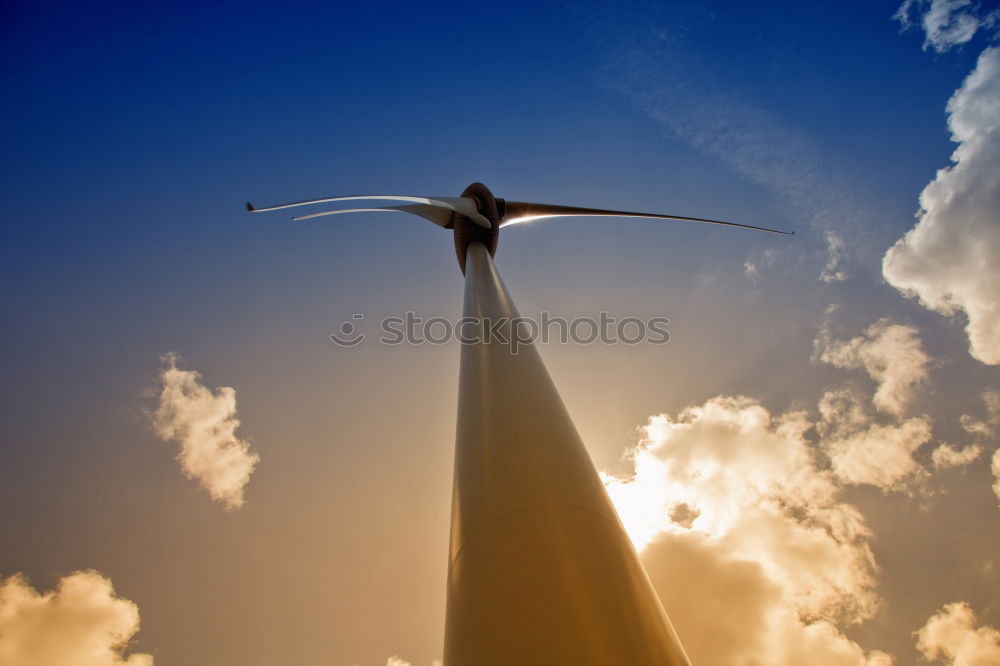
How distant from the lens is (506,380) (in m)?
5.25

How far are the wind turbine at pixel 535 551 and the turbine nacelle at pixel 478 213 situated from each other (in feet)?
25.1

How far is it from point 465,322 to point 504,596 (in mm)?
4845

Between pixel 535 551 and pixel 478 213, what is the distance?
37.4 ft

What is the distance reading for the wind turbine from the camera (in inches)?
115

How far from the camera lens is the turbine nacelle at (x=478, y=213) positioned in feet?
41.1

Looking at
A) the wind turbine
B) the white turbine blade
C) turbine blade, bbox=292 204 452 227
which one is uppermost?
turbine blade, bbox=292 204 452 227

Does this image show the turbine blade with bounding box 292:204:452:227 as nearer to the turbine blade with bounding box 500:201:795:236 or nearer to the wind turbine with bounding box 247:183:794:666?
the turbine blade with bounding box 500:201:795:236

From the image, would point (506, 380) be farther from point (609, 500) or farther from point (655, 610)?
point (655, 610)

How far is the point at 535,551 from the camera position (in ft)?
11.2

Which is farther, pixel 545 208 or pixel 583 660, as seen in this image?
pixel 545 208

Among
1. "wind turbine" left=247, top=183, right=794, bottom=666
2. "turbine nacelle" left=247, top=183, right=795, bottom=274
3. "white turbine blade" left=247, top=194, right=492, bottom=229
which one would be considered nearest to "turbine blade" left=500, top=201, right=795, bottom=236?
"turbine nacelle" left=247, top=183, right=795, bottom=274

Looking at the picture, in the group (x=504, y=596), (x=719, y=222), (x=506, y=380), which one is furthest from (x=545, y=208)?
(x=504, y=596)

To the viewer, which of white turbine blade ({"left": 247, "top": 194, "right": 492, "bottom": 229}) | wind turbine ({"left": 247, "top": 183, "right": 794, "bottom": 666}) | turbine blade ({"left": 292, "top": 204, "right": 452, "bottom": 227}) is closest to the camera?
wind turbine ({"left": 247, "top": 183, "right": 794, "bottom": 666})

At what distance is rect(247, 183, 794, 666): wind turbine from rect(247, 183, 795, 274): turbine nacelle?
7644 millimetres
